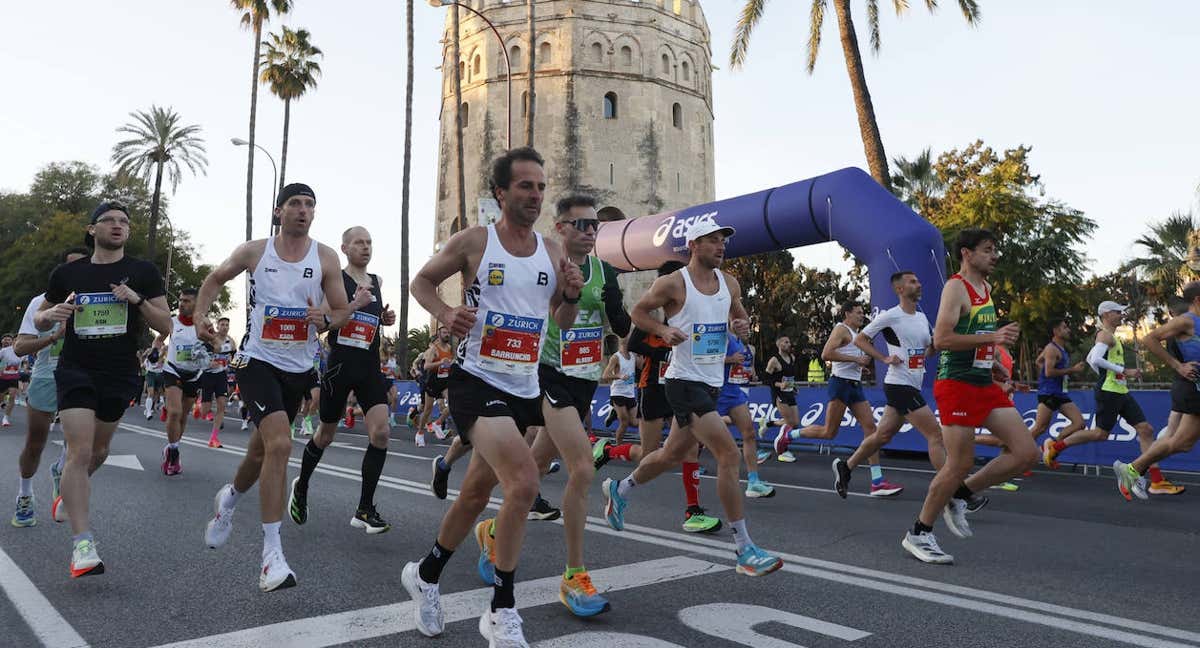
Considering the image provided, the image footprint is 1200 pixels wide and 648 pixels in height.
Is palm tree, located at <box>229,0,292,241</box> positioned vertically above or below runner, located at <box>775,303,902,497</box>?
above

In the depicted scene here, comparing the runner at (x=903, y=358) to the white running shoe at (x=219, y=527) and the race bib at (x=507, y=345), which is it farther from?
the white running shoe at (x=219, y=527)

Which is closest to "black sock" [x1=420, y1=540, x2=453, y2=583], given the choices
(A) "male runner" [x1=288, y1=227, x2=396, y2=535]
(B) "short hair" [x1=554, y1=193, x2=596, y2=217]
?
(B) "short hair" [x1=554, y1=193, x2=596, y2=217]

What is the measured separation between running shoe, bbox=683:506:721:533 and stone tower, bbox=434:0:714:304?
4209 cm

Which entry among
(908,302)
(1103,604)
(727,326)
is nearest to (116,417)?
(727,326)

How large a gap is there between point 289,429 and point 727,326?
9.30ft

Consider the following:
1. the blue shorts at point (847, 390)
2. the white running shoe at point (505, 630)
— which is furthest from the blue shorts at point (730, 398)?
the white running shoe at point (505, 630)

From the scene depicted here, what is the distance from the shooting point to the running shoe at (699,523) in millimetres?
6582

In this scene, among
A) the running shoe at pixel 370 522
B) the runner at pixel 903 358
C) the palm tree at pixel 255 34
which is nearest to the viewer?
the running shoe at pixel 370 522

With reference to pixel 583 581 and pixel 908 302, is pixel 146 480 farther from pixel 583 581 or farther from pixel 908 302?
pixel 908 302

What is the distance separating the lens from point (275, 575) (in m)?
4.47

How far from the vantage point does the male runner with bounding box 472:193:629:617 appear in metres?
4.37

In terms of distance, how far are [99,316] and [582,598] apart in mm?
3535

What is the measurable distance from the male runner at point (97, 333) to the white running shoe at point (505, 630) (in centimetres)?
301

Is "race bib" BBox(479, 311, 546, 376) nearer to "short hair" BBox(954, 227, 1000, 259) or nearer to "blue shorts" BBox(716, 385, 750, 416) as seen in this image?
"short hair" BBox(954, 227, 1000, 259)
